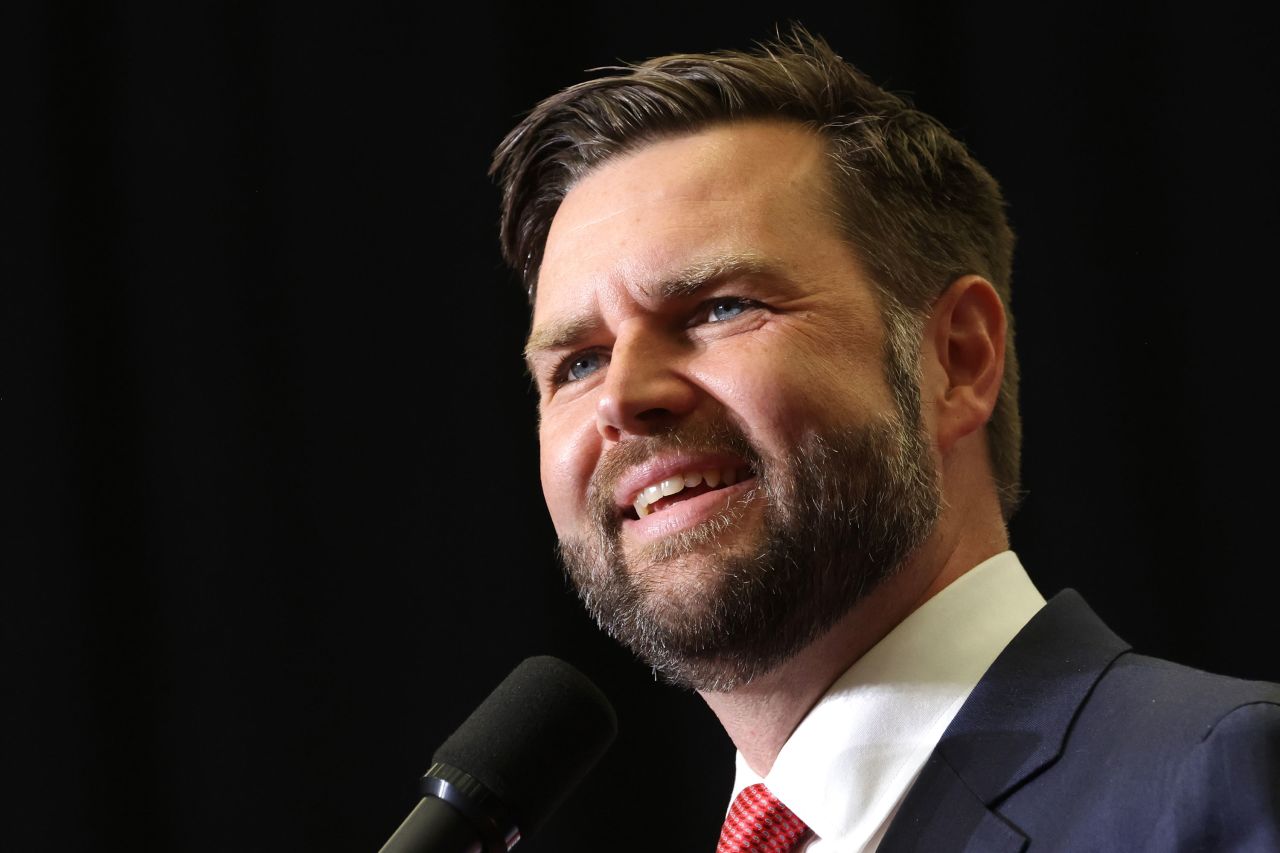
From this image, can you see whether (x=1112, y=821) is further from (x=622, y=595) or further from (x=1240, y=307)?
(x=1240, y=307)

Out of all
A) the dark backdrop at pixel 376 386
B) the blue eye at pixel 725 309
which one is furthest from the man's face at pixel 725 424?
the dark backdrop at pixel 376 386

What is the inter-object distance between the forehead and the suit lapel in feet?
1.59

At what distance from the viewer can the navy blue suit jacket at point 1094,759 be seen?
102 cm

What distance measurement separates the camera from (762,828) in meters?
1.33

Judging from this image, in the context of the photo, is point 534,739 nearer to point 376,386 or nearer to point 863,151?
point 863,151

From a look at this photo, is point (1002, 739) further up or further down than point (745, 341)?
further down

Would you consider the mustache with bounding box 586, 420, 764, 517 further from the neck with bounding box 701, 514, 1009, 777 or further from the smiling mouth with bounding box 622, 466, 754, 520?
the neck with bounding box 701, 514, 1009, 777

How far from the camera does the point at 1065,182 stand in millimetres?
2418

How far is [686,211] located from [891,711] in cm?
56

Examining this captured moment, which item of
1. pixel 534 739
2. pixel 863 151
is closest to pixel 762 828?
pixel 534 739

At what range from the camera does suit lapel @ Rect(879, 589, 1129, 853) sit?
1.16m

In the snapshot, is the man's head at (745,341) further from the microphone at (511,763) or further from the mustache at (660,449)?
the microphone at (511,763)

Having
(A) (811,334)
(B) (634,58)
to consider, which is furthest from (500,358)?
(A) (811,334)

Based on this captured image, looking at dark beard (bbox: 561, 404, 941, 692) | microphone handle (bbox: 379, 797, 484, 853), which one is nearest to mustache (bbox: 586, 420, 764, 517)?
dark beard (bbox: 561, 404, 941, 692)
